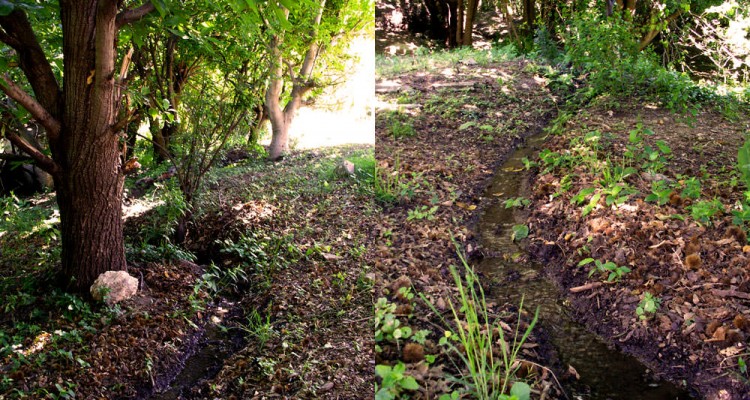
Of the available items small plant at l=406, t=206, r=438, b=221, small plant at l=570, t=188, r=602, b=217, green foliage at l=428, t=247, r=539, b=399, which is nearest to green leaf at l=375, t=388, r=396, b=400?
green foliage at l=428, t=247, r=539, b=399

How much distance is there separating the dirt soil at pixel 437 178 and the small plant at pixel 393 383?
5cm

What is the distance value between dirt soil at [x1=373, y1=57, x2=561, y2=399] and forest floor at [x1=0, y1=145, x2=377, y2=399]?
316 mm

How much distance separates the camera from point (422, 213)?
251 centimetres

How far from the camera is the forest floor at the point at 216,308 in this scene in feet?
7.20

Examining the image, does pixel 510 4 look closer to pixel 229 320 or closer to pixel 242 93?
pixel 242 93

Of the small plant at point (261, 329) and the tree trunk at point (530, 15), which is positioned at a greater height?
the tree trunk at point (530, 15)

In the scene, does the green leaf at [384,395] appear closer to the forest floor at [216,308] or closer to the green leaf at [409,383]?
the green leaf at [409,383]

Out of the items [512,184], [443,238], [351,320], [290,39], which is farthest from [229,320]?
[290,39]

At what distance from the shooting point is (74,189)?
280cm

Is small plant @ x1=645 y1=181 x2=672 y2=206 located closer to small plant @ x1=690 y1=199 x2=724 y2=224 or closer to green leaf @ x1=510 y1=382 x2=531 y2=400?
small plant @ x1=690 y1=199 x2=724 y2=224

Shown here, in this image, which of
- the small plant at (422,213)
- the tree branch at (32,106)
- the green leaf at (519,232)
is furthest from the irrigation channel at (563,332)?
the tree branch at (32,106)

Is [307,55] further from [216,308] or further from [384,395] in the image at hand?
[384,395]

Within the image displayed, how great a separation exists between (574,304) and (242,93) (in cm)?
294

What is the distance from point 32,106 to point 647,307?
267 centimetres
